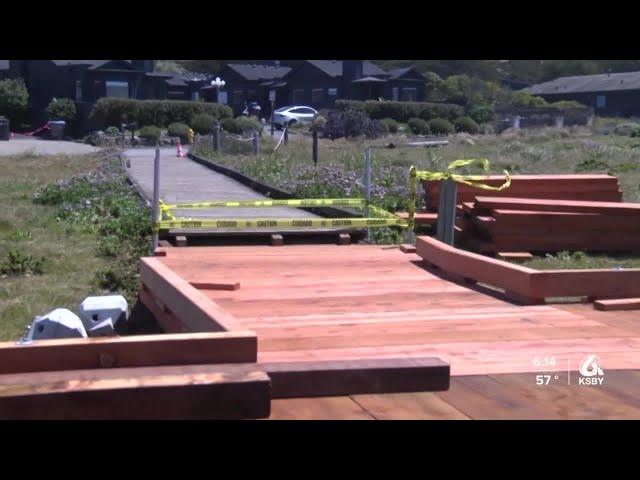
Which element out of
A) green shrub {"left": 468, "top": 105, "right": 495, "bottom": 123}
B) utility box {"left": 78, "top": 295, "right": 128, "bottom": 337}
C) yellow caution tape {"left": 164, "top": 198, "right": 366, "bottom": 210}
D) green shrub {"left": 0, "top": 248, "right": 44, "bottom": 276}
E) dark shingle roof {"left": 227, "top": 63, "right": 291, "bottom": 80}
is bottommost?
green shrub {"left": 0, "top": 248, "right": 44, "bottom": 276}

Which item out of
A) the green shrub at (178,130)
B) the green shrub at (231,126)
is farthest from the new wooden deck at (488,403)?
the green shrub at (231,126)

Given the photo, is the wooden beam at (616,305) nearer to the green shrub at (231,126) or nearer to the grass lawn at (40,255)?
the grass lawn at (40,255)

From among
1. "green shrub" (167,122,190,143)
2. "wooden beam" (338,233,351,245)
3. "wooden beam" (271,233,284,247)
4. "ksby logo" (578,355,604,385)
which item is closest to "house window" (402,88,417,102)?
"green shrub" (167,122,190,143)

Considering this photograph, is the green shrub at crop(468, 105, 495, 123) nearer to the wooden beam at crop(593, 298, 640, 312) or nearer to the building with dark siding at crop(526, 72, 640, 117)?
the building with dark siding at crop(526, 72, 640, 117)

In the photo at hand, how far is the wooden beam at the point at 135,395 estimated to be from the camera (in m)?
4.23

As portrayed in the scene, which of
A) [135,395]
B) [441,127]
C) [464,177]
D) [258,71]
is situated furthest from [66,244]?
[258,71]

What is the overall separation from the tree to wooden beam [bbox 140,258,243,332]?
56441mm

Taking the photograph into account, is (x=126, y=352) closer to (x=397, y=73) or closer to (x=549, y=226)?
(x=549, y=226)

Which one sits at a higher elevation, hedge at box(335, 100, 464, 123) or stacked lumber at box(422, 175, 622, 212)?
hedge at box(335, 100, 464, 123)

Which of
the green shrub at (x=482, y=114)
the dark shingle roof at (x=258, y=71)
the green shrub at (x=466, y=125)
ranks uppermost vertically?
the dark shingle roof at (x=258, y=71)

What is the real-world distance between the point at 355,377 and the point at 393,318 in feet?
7.83

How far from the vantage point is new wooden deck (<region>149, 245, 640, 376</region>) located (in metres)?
6.14

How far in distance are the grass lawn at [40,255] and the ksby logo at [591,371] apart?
5.46 metres
